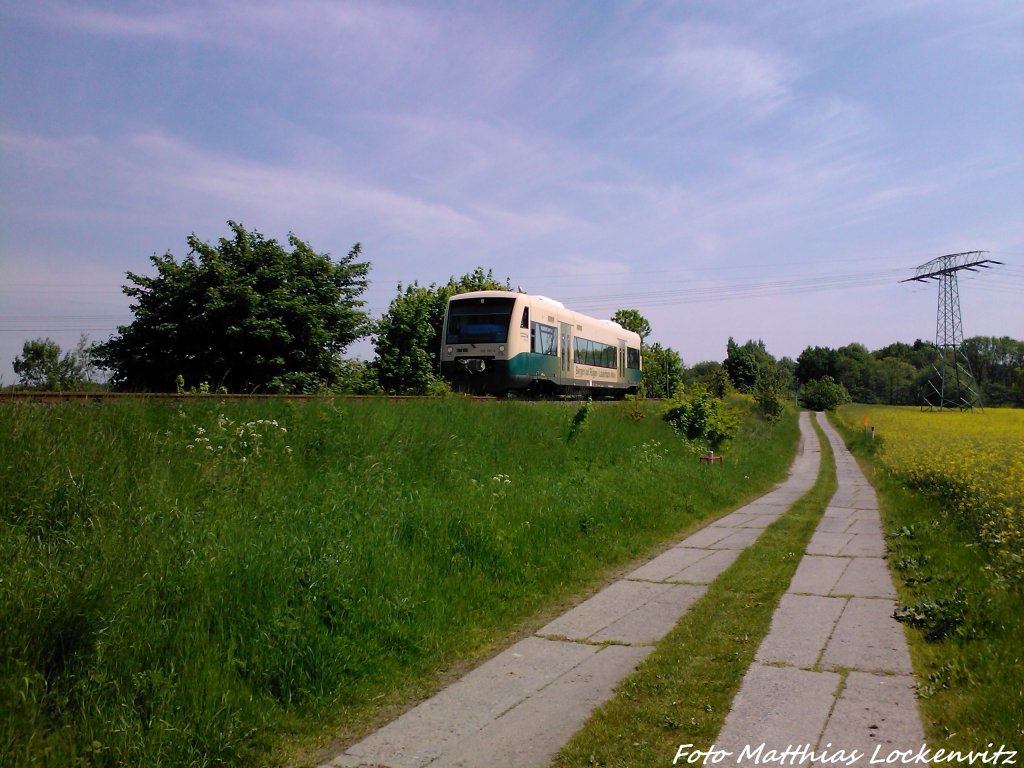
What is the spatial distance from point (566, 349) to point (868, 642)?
1829 cm

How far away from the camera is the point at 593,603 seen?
7.11m

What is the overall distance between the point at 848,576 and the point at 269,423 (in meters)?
6.21

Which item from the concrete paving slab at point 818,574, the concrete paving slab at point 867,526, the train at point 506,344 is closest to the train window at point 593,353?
the train at point 506,344

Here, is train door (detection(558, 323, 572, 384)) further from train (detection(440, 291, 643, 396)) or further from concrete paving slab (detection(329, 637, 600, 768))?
concrete paving slab (detection(329, 637, 600, 768))

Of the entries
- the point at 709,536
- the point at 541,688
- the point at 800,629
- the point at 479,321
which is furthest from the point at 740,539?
the point at 479,321

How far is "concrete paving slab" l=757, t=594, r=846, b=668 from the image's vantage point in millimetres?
5340

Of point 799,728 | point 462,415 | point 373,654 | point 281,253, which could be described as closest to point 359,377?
point 281,253

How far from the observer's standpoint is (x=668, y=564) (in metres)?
8.82

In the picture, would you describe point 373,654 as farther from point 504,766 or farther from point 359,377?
point 359,377

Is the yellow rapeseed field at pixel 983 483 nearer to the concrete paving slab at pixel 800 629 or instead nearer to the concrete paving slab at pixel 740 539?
the concrete paving slab at pixel 800 629

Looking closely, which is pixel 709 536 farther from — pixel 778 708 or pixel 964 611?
pixel 778 708

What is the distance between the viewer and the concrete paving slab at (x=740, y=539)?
32.6 feet

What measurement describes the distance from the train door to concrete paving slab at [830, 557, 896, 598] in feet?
48.5

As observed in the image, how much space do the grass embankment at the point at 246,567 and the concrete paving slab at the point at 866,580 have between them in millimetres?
2376
